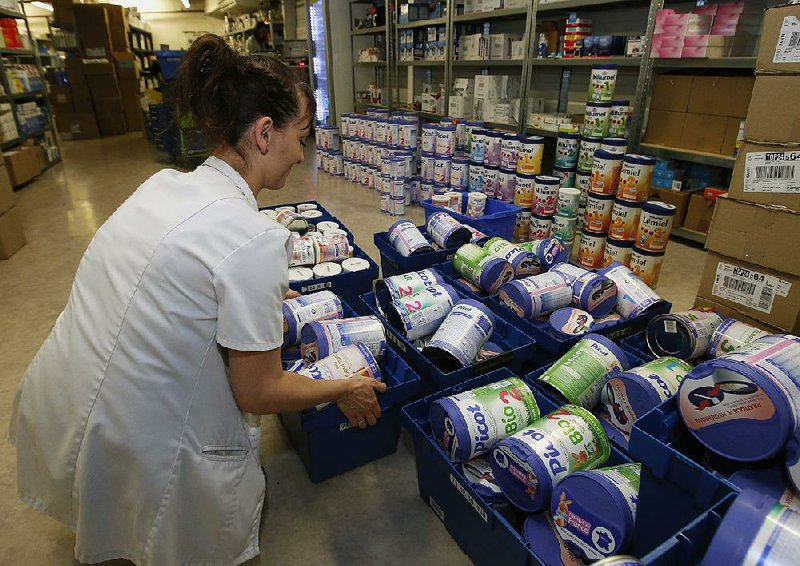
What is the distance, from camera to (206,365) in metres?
0.96

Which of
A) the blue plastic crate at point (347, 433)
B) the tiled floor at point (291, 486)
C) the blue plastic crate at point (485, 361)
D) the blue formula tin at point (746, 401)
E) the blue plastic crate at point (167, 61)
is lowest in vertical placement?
the tiled floor at point (291, 486)

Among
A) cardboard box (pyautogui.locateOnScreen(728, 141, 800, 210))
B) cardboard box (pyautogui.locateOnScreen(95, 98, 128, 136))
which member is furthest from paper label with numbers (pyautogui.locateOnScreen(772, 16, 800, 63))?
cardboard box (pyautogui.locateOnScreen(95, 98, 128, 136))

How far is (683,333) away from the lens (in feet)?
5.14

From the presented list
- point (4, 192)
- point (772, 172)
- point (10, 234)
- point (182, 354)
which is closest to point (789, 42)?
point (772, 172)

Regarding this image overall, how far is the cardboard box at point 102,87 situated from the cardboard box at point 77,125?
40cm

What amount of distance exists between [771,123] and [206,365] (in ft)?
6.53

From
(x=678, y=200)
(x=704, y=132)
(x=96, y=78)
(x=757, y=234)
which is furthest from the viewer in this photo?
(x=96, y=78)

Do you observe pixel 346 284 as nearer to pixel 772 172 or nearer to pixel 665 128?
pixel 772 172

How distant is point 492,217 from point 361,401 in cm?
174

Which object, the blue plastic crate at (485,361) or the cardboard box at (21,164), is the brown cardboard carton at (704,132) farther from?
the cardboard box at (21,164)

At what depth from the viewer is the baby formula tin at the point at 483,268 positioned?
1934 millimetres

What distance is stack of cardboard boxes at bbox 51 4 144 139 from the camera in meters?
9.09

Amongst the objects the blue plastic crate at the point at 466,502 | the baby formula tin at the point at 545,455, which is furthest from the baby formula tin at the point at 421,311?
the baby formula tin at the point at 545,455

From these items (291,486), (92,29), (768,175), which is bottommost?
(291,486)
